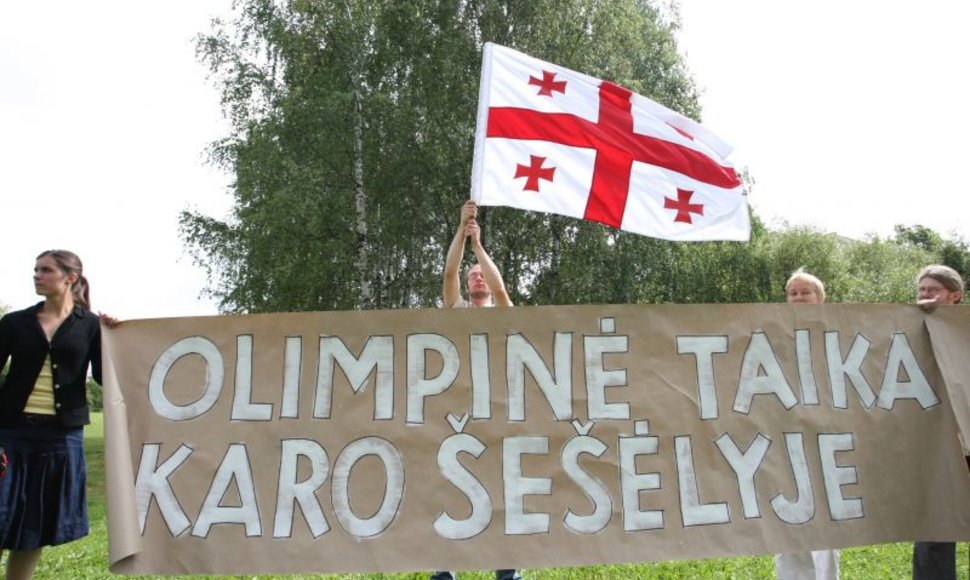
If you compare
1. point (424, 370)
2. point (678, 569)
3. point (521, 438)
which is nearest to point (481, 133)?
point (424, 370)

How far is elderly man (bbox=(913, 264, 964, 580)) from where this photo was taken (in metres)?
3.31

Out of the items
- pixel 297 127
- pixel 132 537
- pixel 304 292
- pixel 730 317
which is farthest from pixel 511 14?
pixel 132 537

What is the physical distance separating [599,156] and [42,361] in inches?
112

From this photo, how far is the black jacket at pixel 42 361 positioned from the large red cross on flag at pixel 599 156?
2045 millimetres

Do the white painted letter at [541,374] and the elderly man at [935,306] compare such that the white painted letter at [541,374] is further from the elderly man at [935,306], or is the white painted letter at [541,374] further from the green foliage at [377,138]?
the green foliage at [377,138]

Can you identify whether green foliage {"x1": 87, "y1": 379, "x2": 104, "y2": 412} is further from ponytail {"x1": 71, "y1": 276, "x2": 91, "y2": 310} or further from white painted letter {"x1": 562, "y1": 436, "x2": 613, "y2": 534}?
white painted letter {"x1": 562, "y1": 436, "x2": 613, "y2": 534}

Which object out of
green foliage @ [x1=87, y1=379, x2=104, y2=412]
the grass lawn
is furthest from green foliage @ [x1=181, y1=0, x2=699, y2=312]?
the grass lawn

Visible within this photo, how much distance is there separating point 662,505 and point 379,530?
1238mm

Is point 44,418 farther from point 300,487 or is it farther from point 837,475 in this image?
point 837,475

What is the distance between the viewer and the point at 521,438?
3.32m

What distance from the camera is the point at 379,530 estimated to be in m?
3.16

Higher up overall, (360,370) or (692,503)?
(360,370)

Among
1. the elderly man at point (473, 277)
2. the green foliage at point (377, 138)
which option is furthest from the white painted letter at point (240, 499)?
the green foliage at point (377, 138)

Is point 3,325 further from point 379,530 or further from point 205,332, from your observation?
point 379,530
